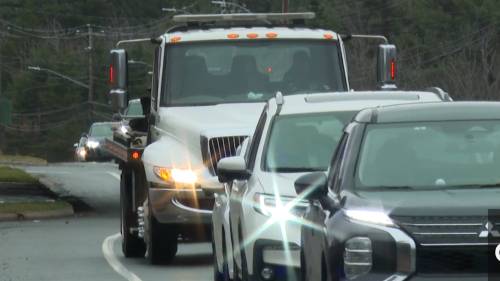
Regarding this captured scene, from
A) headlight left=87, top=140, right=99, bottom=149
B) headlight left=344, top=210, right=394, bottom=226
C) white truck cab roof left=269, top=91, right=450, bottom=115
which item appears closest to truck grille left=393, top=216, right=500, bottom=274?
headlight left=344, top=210, right=394, bottom=226

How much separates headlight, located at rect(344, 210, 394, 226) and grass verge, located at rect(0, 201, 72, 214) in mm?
20571

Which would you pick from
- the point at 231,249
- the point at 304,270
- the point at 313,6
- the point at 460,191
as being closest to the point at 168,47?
the point at 231,249

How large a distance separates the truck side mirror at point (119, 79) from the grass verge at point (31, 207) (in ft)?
32.0

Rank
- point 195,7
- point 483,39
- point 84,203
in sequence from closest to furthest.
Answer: point 84,203
point 483,39
point 195,7

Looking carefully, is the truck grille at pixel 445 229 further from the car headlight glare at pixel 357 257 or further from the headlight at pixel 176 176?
the headlight at pixel 176 176

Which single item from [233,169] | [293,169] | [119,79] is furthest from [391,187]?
[119,79]

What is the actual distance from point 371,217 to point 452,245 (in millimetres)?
484

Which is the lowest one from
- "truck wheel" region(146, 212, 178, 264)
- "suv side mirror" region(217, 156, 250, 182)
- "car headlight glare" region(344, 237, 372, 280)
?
"truck wheel" region(146, 212, 178, 264)

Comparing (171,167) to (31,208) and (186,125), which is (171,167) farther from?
(31,208)

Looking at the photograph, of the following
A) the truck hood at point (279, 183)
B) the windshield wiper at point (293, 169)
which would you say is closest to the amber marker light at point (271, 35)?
the windshield wiper at point (293, 169)

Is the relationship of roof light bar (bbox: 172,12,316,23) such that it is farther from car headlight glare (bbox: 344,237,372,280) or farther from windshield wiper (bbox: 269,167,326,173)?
car headlight glare (bbox: 344,237,372,280)

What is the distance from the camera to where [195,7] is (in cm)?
11188

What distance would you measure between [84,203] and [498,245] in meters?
25.9

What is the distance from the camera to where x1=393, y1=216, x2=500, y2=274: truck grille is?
319 inches
